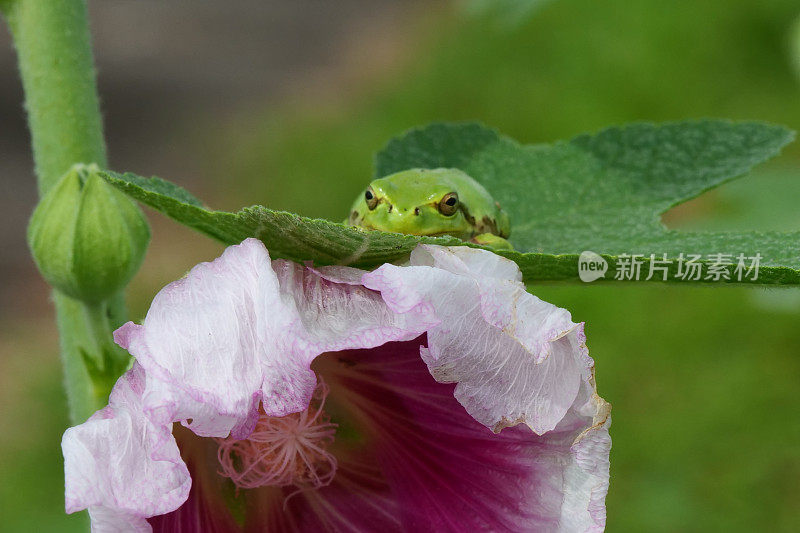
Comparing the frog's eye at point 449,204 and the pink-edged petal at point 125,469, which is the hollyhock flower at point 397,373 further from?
the frog's eye at point 449,204

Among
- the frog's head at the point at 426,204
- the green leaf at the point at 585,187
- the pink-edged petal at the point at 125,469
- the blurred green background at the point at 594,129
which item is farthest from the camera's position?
the blurred green background at the point at 594,129

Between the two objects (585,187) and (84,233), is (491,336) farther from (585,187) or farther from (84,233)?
(585,187)

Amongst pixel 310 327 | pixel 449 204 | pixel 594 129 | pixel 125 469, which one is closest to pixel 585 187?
pixel 449 204

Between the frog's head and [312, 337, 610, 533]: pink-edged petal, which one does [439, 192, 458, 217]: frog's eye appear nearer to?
the frog's head

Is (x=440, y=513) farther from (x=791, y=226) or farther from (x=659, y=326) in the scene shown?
(x=659, y=326)

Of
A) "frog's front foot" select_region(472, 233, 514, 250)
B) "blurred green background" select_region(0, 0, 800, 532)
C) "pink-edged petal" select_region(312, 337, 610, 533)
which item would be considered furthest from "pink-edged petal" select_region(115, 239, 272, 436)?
"blurred green background" select_region(0, 0, 800, 532)

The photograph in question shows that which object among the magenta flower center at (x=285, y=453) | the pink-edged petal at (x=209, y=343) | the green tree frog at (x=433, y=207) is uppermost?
the green tree frog at (x=433, y=207)

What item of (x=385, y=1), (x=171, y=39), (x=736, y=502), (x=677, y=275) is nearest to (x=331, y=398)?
(x=677, y=275)

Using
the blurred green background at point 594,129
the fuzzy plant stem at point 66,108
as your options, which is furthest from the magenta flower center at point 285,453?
the blurred green background at point 594,129
